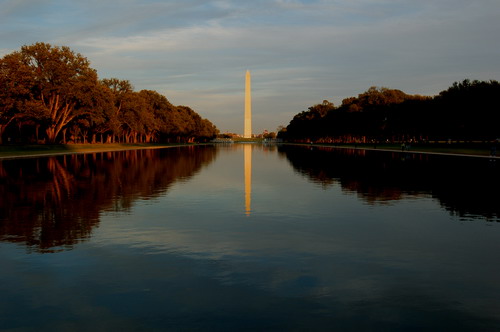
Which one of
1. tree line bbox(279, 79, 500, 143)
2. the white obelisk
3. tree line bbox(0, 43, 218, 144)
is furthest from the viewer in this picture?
the white obelisk

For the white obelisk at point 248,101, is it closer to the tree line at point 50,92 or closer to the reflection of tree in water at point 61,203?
the tree line at point 50,92

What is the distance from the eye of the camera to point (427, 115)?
3691 inches

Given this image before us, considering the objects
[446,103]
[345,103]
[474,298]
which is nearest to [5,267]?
[474,298]

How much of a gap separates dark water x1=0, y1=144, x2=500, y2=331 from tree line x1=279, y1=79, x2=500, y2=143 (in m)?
61.8

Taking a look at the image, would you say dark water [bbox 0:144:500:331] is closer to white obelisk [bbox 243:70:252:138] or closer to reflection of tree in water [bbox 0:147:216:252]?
reflection of tree in water [bbox 0:147:216:252]

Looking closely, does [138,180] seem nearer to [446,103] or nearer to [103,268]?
[103,268]

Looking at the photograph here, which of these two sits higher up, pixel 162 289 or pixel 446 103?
pixel 446 103

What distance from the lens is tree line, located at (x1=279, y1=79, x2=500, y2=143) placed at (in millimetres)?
71250

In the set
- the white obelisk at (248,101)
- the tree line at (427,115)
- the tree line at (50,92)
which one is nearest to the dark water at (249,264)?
the tree line at (50,92)

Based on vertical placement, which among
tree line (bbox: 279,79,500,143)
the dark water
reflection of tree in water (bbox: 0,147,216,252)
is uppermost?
tree line (bbox: 279,79,500,143)

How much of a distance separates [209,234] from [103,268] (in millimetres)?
3436

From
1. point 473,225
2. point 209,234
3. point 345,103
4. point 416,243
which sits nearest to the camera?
point 416,243

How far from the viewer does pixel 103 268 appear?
27.1ft

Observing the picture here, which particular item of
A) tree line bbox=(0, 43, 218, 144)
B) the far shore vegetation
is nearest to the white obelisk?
the far shore vegetation
